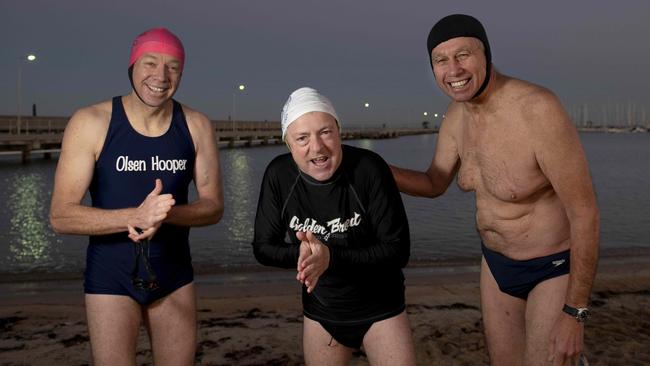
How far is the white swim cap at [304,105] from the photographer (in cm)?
294

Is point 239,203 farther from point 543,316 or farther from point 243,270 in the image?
point 543,316

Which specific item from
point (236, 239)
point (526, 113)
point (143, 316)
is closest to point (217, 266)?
point (236, 239)

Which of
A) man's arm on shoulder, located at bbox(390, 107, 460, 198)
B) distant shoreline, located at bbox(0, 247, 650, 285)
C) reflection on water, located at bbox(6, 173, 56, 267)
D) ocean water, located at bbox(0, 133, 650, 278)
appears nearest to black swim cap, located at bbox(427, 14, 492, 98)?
man's arm on shoulder, located at bbox(390, 107, 460, 198)

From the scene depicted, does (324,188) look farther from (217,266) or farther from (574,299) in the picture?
(217,266)

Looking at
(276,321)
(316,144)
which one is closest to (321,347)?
(316,144)

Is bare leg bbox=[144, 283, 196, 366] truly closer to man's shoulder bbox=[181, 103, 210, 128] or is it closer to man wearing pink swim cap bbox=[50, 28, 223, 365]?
man wearing pink swim cap bbox=[50, 28, 223, 365]

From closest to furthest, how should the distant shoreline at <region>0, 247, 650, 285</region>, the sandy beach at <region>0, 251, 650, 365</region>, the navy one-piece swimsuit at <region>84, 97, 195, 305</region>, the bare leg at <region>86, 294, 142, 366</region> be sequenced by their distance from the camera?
the bare leg at <region>86, 294, 142, 366</region> → the navy one-piece swimsuit at <region>84, 97, 195, 305</region> → the sandy beach at <region>0, 251, 650, 365</region> → the distant shoreline at <region>0, 247, 650, 285</region>

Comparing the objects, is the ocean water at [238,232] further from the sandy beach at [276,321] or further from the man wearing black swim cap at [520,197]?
the man wearing black swim cap at [520,197]

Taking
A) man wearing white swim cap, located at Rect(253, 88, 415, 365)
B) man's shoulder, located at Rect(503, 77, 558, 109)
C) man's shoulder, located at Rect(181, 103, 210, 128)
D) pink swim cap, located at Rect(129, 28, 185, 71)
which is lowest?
man wearing white swim cap, located at Rect(253, 88, 415, 365)

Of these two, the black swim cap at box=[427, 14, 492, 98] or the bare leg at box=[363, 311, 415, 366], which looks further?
the black swim cap at box=[427, 14, 492, 98]

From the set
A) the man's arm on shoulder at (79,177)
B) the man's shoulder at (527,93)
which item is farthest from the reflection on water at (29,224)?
the man's shoulder at (527,93)

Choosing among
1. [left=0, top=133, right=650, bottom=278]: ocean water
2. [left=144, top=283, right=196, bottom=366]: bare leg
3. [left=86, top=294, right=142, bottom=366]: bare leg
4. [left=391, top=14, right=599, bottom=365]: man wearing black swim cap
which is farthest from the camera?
[left=0, top=133, right=650, bottom=278]: ocean water

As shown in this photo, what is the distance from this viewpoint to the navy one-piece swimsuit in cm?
337

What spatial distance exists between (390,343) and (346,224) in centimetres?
70
